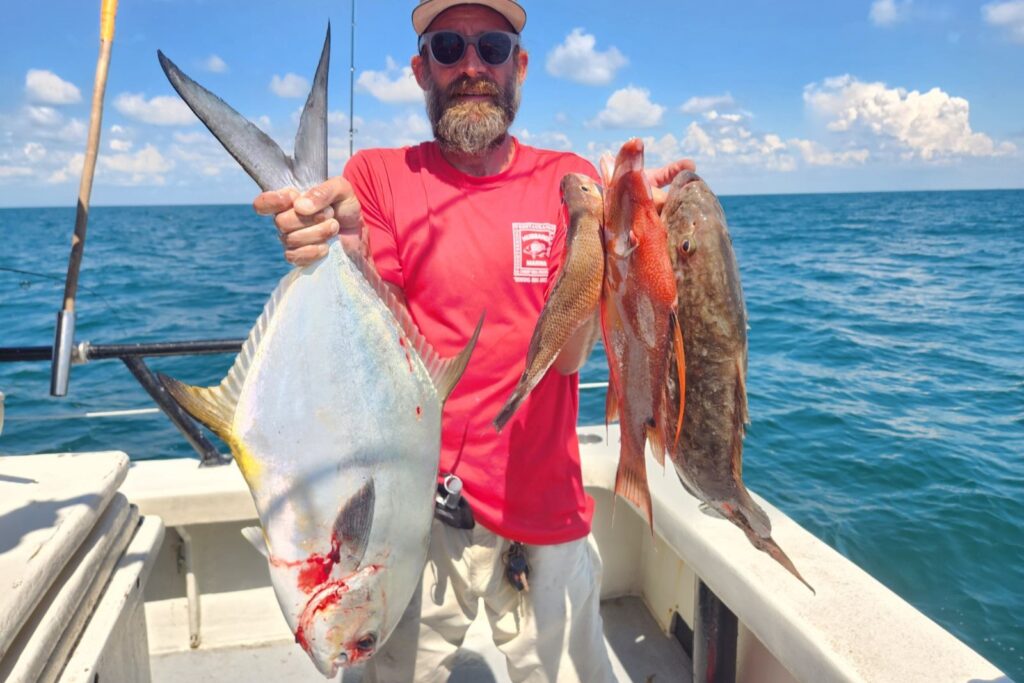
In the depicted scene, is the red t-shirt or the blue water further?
the blue water

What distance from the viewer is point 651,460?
10.5 feet

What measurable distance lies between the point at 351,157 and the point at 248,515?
5.70ft

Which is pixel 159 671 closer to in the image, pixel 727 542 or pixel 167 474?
pixel 167 474

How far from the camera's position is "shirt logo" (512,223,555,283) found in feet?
6.94

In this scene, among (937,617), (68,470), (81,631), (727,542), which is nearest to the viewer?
(81,631)

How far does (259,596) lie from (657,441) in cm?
262

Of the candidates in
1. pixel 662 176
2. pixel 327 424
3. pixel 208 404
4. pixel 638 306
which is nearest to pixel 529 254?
pixel 662 176

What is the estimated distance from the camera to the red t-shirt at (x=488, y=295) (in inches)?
83.0

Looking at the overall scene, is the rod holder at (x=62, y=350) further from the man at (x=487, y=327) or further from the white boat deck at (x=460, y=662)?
the white boat deck at (x=460, y=662)

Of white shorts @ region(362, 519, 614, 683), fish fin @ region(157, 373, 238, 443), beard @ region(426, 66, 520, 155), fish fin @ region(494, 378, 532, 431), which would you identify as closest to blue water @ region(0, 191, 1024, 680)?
white shorts @ region(362, 519, 614, 683)

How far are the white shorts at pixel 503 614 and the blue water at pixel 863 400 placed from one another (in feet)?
7.50

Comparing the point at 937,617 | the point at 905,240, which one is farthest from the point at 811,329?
the point at 905,240

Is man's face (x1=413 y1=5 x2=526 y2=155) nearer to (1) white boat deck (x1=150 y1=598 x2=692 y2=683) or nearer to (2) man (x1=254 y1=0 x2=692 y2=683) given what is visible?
(2) man (x1=254 y1=0 x2=692 y2=683)

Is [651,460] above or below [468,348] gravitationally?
below
